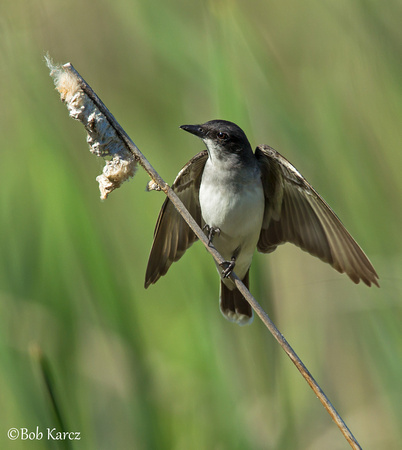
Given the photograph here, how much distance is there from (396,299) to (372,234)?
299mm

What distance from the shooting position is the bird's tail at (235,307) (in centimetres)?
323

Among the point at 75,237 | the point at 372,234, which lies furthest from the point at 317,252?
the point at 75,237

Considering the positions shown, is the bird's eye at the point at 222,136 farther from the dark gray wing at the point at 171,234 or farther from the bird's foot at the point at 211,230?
the bird's foot at the point at 211,230

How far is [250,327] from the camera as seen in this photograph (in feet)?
9.12

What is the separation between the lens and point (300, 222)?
3541 mm

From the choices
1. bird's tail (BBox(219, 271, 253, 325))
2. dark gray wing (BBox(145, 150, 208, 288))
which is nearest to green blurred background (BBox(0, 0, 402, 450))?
dark gray wing (BBox(145, 150, 208, 288))

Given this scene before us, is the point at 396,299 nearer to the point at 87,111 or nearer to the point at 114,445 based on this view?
the point at 114,445

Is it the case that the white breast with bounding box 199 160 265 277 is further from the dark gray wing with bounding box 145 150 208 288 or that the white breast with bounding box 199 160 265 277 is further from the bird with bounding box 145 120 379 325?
the dark gray wing with bounding box 145 150 208 288

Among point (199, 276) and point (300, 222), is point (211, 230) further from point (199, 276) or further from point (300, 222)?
point (199, 276)

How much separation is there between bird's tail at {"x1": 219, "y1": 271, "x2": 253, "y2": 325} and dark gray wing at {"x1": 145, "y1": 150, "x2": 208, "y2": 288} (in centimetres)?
46

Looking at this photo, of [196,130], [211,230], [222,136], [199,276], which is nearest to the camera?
[199,276]

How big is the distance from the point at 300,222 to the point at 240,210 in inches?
15.1

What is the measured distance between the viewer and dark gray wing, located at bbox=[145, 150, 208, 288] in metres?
3.30

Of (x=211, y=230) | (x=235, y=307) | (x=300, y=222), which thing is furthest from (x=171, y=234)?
(x=300, y=222)
